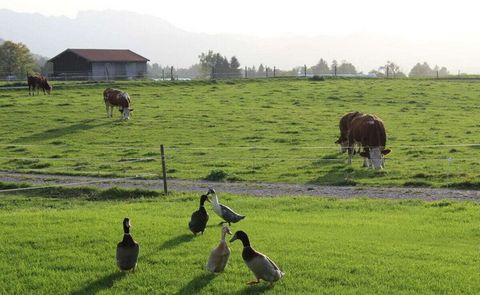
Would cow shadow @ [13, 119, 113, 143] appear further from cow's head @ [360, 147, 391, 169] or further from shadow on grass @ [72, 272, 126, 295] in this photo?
shadow on grass @ [72, 272, 126, 295]

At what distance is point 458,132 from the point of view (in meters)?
32.0


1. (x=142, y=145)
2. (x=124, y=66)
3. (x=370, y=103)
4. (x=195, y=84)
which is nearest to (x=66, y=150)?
(x=142, y=145)

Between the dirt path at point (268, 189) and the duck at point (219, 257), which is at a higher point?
the duck at point (219, 257)

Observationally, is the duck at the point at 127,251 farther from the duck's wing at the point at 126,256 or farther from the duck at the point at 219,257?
the duck at the point at 219,257

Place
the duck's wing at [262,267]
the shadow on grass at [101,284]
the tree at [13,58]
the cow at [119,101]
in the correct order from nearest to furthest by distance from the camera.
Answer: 1. the duck's wing at [262,267]
2. the shadow on grass at [101,284]
3. the cow at [119,101]
4. the tree at [13,58]

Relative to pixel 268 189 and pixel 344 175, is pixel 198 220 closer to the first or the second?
pixel 268 189

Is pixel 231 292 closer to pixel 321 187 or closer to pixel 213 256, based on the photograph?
pixel 213 256

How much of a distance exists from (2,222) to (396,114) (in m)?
31.2

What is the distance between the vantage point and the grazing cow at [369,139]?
23250 mm

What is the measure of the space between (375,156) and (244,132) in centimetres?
1153

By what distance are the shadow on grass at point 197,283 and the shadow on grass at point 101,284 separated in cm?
125

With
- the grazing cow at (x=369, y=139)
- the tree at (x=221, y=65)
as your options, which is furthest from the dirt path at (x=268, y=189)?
the tree at (x=221, y=65)

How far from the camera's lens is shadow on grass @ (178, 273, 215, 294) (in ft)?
30.9

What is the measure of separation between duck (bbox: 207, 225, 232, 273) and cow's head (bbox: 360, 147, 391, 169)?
46.6ft
